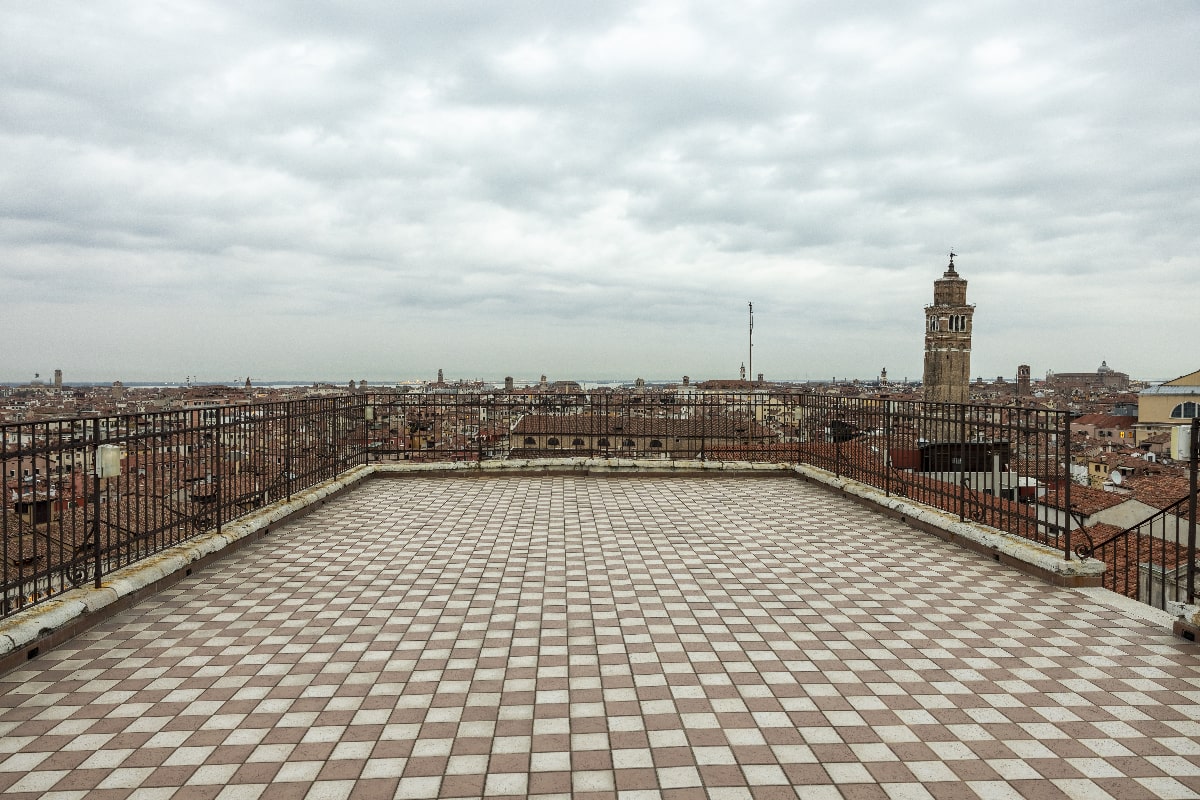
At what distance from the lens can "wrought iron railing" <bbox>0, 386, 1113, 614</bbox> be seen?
16.9 feet

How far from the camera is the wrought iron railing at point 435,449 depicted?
5.16 m

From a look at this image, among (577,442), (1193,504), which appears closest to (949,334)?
(577,442)

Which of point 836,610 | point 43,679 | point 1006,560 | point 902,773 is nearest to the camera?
point 902,773

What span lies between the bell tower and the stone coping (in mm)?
71316

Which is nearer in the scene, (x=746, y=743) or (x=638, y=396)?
(x=746, y=743)

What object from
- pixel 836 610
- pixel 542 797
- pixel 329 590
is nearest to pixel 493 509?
pixel 329 590

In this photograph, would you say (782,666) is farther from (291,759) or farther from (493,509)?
(493,509)

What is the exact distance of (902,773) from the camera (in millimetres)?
3111

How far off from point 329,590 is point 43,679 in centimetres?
206

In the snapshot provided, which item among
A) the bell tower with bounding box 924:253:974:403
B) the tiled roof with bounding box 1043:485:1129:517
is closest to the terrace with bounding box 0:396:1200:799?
the tiled roof with bounding box 1043:485:1129:517

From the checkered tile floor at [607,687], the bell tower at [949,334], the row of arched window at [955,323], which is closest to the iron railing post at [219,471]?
the checkered tile floor at [607,687]

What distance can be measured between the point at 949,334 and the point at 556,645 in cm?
8199

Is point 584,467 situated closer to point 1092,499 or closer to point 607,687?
point 607,687

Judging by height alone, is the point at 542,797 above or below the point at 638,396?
below
